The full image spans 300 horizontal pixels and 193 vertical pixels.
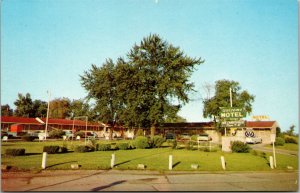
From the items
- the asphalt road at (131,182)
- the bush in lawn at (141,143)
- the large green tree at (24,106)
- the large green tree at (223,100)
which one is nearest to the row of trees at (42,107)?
the large green tree at (24,106)

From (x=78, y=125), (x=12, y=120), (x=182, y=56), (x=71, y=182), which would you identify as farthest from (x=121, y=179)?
(x=78, y=125)

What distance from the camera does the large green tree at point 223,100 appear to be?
204ft

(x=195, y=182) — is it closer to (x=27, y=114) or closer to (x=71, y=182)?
(x=71, y=182)

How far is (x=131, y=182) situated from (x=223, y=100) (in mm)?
54131

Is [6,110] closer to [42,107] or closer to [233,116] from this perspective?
[42,107]

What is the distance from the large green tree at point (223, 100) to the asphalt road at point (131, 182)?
161 ft

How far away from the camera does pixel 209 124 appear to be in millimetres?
62406

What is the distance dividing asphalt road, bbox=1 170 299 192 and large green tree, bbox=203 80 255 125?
49064 millimetres

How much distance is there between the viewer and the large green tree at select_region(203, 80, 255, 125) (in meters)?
62.2

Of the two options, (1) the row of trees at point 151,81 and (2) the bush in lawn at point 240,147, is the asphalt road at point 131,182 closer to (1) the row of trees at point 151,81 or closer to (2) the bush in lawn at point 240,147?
(2) the bush in lawn at point 240,147

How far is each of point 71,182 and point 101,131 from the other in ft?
248

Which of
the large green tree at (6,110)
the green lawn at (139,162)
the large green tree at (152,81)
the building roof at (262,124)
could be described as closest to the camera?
the green lawn at (139,162)

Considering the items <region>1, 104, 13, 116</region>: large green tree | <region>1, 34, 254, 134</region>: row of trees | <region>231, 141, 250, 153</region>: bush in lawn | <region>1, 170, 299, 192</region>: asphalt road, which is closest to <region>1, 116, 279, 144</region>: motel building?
<region>1, 34, 254, 134</region>: row of trees

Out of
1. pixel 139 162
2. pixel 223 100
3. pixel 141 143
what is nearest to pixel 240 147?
pixel 141 143
